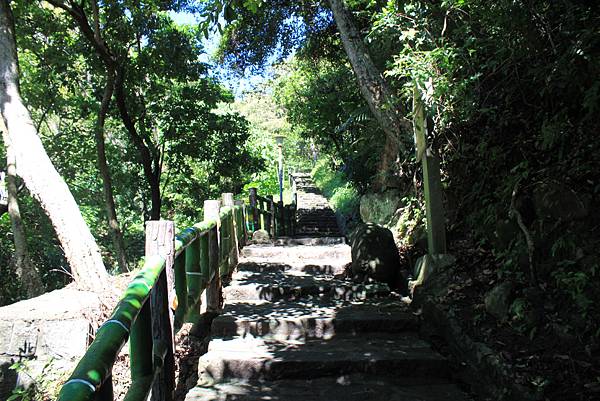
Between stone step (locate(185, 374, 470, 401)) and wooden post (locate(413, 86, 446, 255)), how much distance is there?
1668mm

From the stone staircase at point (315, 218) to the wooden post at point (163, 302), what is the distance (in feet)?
40.9

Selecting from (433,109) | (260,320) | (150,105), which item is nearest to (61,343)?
(260,320)

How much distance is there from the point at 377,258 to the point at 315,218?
13.6 metres

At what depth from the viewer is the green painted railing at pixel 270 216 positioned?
436 inches

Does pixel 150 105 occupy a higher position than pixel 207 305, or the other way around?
pixel 150 105

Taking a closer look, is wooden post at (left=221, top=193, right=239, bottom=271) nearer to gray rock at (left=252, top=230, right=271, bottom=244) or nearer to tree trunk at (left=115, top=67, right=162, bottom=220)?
gray rock at (left=252, top=230, right=271, bottom=244)

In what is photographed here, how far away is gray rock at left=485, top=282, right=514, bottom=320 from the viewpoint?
12.2 feet

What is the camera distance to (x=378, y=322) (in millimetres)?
4734

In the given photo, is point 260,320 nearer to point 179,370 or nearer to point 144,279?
point 179,370

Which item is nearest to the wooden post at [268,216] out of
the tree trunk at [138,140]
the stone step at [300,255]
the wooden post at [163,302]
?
the tree trunk at [138,140]

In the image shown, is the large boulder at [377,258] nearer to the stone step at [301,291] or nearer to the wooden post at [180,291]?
the stone step at [301,291]

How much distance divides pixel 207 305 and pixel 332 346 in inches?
71.3

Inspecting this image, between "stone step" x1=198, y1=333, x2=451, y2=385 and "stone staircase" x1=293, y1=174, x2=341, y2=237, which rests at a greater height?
"stone staircase" x1=293, y1=174, x2=341, y2=237

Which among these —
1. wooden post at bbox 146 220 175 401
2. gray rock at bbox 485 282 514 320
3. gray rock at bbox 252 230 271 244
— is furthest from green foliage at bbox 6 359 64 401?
gray rock at bbox 252 230 271 244
